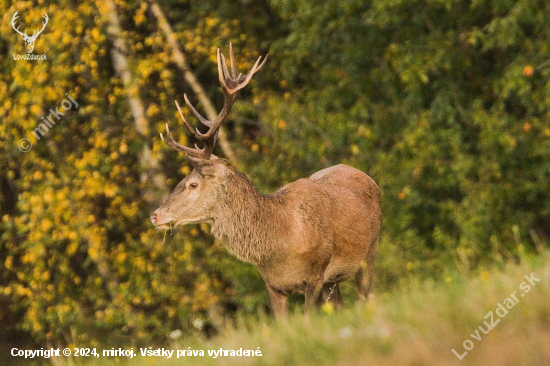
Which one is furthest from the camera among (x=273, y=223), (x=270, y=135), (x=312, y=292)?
(x=270, y=135)

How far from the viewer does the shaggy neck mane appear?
7.09 metres

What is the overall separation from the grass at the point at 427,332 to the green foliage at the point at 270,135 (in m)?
5.57

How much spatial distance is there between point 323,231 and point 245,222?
66cm

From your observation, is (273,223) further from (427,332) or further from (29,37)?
(29,37)

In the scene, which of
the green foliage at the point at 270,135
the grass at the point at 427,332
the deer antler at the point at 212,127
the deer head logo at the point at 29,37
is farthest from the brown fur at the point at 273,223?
the deer head logo at the point at 29,37

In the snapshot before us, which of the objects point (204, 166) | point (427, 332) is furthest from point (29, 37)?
point (427, 332)

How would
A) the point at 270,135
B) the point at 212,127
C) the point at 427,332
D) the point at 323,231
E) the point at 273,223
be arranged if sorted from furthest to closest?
the point at 270,135
the point at 212,127
the point at 323,231
the point at 273,223
the point at 427,332

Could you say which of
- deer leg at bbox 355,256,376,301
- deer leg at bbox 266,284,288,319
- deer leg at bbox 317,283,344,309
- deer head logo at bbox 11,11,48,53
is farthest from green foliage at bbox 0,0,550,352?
deer leg at bbox 266,284,288,319

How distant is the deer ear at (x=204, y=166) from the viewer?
23.5 ft

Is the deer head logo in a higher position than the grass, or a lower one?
higher

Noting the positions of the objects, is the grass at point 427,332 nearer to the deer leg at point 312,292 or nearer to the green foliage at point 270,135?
the deer leg at point 312,292

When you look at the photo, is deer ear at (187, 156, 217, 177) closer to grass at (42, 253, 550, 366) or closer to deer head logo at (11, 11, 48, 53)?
grass at (42, 253, 550, 366)

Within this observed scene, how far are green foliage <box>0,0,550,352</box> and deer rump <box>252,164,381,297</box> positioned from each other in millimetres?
2530

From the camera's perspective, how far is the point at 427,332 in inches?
167
